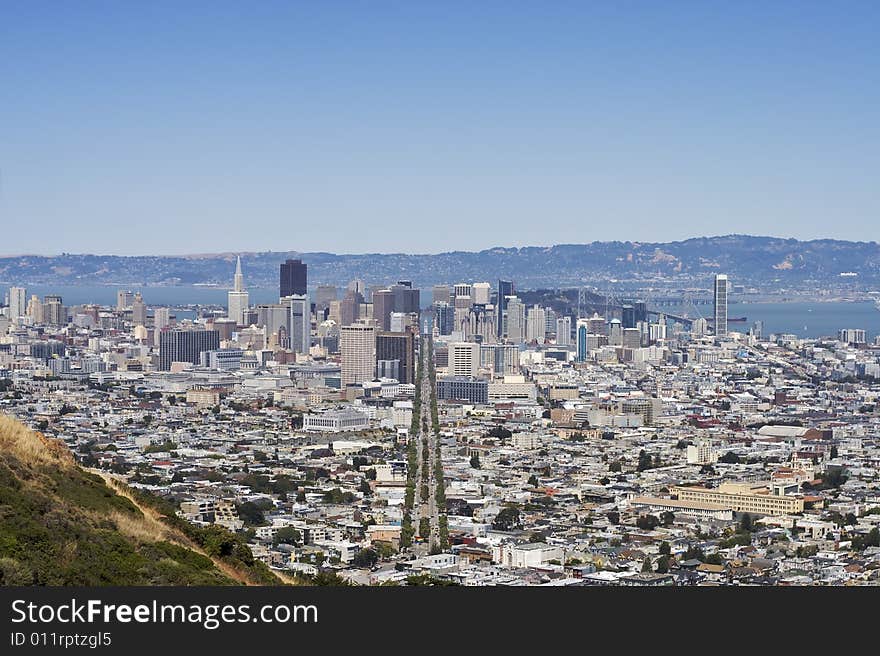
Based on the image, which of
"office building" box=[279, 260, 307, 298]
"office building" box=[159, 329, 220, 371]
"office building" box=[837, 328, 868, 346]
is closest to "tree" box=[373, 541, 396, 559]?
"office building" box=[159, 329, 220, 371]

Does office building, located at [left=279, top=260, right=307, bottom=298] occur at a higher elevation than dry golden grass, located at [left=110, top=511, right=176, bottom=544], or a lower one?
higher

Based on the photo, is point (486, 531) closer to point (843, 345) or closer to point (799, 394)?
point (799, 394)

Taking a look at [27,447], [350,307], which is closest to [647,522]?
[27,447]

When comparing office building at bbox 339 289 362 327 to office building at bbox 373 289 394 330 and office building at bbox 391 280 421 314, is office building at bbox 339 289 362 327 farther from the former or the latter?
office building at bbox 391 280 421 314

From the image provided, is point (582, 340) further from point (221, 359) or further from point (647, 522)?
point (647, 522)

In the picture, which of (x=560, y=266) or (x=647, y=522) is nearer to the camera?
(x=647, y=522)

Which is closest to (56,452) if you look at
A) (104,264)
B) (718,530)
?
(718,530)

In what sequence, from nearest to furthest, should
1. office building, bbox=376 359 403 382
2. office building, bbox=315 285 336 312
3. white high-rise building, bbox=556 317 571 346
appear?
1. office building, bbox=376 359 403 382
2. white high-rise building, bbox=556 317 571 346
3. office building, bbox=315 285 336 312
